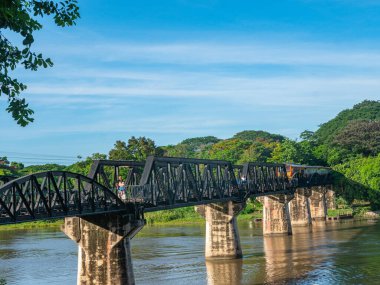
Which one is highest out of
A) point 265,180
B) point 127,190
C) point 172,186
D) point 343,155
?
point 343,155

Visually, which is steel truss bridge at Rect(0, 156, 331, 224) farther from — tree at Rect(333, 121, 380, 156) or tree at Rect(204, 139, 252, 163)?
tree at Rect(204, 139, 252, 163)

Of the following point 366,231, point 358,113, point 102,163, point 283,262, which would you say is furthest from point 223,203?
point 358,113

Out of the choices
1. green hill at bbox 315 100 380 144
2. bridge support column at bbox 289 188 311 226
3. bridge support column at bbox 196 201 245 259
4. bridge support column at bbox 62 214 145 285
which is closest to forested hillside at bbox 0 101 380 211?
bridge support column at bbox 289 188 311 226

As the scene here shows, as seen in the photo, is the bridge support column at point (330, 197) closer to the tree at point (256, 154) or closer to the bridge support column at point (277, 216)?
the bridge support column at point (277, 216)

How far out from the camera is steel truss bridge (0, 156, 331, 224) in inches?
1128

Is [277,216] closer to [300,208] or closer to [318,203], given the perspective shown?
[300,208]

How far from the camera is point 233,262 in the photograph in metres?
56.2

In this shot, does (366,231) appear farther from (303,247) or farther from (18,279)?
(18,279)

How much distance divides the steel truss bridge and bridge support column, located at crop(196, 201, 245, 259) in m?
1.51

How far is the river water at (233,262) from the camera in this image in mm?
47781

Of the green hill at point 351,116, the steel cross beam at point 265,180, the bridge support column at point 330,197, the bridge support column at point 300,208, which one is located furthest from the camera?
the green hill at point 351,116

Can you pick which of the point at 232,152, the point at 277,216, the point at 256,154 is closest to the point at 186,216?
the point at 277,216

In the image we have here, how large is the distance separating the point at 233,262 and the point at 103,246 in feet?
70.1

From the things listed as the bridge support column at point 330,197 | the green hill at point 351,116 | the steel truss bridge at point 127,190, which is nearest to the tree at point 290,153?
the bridge support column at point 330,197
